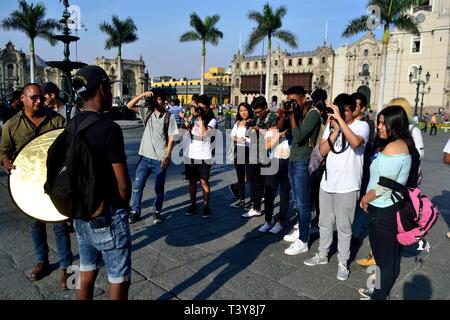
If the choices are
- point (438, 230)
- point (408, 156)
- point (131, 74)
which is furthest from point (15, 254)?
point (131, 74)

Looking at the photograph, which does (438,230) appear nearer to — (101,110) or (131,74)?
(101,110)

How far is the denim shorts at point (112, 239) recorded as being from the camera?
2012 mm

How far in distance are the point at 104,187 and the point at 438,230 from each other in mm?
4755

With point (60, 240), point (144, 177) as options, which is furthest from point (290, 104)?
point (60, 240)

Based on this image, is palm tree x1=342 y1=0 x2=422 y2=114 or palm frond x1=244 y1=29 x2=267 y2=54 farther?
palm frond x1=244 y1=29 x2=267 y2=54

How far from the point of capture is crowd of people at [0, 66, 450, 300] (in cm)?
203

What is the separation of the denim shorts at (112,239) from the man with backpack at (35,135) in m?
1.18

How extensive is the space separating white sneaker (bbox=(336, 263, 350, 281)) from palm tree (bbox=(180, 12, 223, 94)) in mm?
30221

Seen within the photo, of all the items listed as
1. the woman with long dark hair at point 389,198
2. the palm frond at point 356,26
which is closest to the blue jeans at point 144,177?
the woman with long dark hair at point 389,198

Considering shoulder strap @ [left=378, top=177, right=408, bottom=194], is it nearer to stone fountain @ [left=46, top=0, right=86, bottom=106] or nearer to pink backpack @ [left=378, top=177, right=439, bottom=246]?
pink backpack @ [left=378, top=177, right=439, bottom=246]

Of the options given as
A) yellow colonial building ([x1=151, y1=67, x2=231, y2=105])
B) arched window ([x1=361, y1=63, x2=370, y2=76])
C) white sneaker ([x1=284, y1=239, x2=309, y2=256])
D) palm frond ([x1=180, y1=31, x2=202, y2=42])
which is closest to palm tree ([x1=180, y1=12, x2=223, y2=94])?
palm frond ([x1=180, y1=31, x2=202, y2=42])

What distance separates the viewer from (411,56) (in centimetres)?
4862

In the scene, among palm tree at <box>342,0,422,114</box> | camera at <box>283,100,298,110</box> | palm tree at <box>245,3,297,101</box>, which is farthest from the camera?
palm tree at <box>245,3,297,101</box>

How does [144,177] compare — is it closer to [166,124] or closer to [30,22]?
[166,124]
